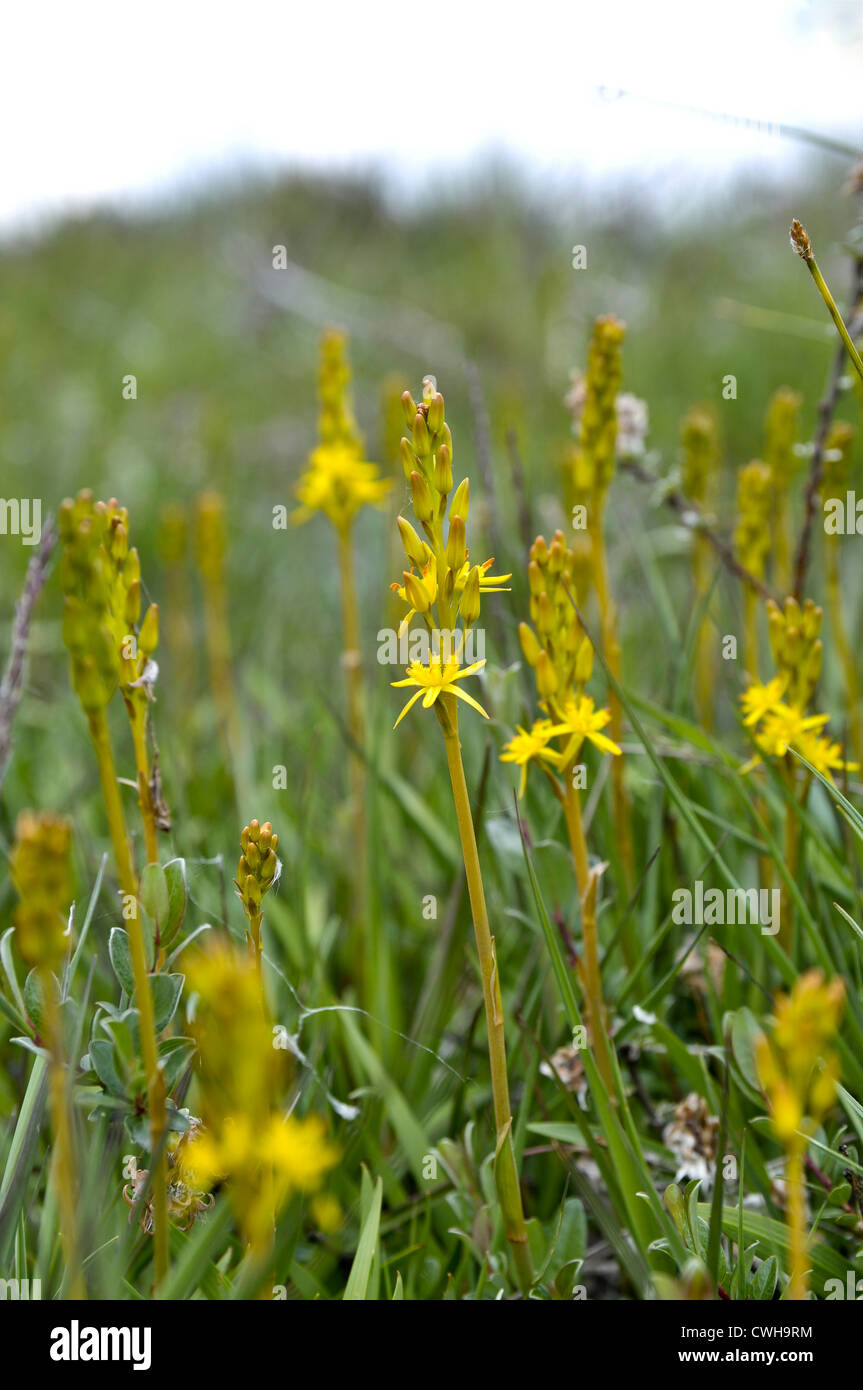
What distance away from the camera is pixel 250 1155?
0.63m

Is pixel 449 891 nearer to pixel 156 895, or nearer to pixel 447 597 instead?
pixel 156 895

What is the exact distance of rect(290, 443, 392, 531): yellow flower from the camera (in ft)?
6.24

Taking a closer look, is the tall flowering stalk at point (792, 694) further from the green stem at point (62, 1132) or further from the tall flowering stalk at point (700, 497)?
the green stem at point (62, 1132)

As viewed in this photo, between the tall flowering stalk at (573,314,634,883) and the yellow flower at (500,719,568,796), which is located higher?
the tall flowering stalk at (573,314,634,883)

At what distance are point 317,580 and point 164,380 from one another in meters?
3.10

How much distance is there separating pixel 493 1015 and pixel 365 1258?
Result: 306 mm

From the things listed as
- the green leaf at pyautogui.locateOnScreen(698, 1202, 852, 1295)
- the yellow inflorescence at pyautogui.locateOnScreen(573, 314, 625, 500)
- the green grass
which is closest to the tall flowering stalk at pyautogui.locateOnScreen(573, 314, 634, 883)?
the yellow inflorescence at pyautogui.locateOnScreen(573, 314, 625, 500)

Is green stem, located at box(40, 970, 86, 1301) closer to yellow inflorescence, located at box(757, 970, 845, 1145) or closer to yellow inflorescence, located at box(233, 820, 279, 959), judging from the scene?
yellow inflorescence, located at box(233, 820, 279, 959)

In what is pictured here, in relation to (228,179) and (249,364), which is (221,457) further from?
(228,179)

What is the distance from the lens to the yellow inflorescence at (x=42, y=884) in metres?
0.66

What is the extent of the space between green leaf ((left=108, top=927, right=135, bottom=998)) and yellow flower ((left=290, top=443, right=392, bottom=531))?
1.01m

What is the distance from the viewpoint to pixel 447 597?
93cm

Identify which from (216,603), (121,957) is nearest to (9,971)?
(121,957)
